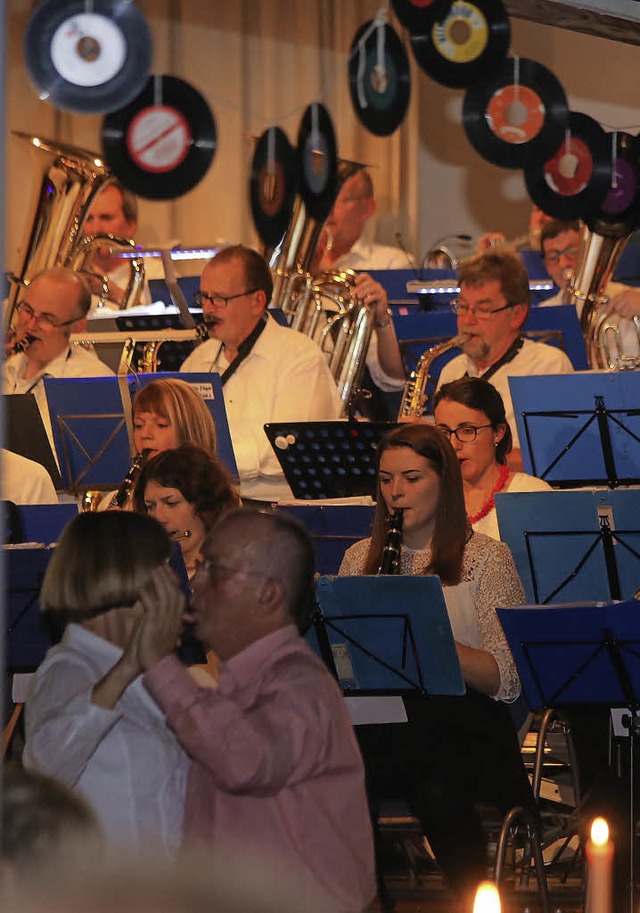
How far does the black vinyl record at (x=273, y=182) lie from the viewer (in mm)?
6246

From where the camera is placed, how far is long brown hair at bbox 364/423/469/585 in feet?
11.9

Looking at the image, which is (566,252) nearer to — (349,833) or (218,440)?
(218,440)

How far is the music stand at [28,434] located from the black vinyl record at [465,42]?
8.97 ft

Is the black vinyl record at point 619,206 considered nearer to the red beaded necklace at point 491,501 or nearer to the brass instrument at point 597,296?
the brass instrument at point 597,296

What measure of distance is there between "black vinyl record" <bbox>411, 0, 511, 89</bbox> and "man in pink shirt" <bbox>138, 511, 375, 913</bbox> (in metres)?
4.53

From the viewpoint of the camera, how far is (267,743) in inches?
85.0

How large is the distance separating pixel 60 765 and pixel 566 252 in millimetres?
4949

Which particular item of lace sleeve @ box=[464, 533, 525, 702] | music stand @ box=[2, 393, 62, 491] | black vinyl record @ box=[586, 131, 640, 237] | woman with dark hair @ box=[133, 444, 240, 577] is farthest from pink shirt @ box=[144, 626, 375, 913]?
black vinyl record @ box=[586, 131, 640, 237]

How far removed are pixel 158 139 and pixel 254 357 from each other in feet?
4.26

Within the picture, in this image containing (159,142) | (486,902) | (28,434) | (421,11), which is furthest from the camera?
(421,11)

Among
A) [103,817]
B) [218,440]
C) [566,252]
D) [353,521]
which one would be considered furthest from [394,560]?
[566,252]

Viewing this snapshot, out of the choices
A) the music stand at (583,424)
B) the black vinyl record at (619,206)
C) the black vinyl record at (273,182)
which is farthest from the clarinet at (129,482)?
the black vinyl record at (619,206)

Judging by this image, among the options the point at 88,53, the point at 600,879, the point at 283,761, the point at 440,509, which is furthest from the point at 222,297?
the point at 600,879

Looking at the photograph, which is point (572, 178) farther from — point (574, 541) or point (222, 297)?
point (574, 541)
